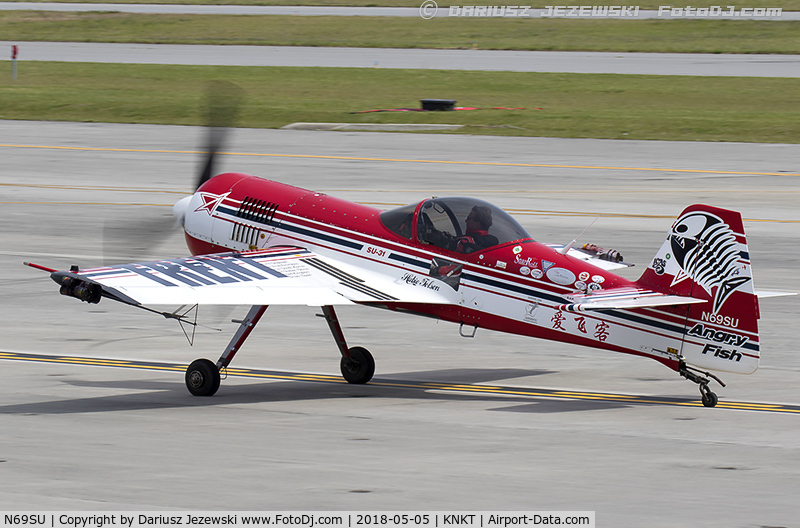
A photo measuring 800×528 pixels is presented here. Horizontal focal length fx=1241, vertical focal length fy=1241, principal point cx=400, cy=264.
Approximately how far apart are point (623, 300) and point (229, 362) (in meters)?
5.09

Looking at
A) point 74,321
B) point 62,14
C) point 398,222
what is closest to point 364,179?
point 74,321

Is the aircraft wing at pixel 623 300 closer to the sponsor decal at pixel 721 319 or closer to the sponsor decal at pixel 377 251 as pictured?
the sponsor decal at pixel 721 319

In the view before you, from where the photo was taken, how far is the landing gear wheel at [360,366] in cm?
1623

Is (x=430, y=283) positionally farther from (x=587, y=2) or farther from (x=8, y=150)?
(x=587, y=2)

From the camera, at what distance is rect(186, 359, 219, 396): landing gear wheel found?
15.3m

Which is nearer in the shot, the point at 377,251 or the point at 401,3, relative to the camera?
the point at 377,251

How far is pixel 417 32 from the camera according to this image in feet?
282

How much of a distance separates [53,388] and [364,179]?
70.0ft

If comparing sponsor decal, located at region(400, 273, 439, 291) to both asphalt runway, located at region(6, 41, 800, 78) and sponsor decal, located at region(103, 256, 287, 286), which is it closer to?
sponsor decal, located at region(103, 256, 287, 286)

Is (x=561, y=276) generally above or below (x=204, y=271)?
above

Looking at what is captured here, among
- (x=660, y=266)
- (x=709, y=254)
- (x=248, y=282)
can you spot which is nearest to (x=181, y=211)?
(x=248, y=282)

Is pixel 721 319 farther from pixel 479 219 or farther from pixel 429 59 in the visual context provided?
pixel 429 59
